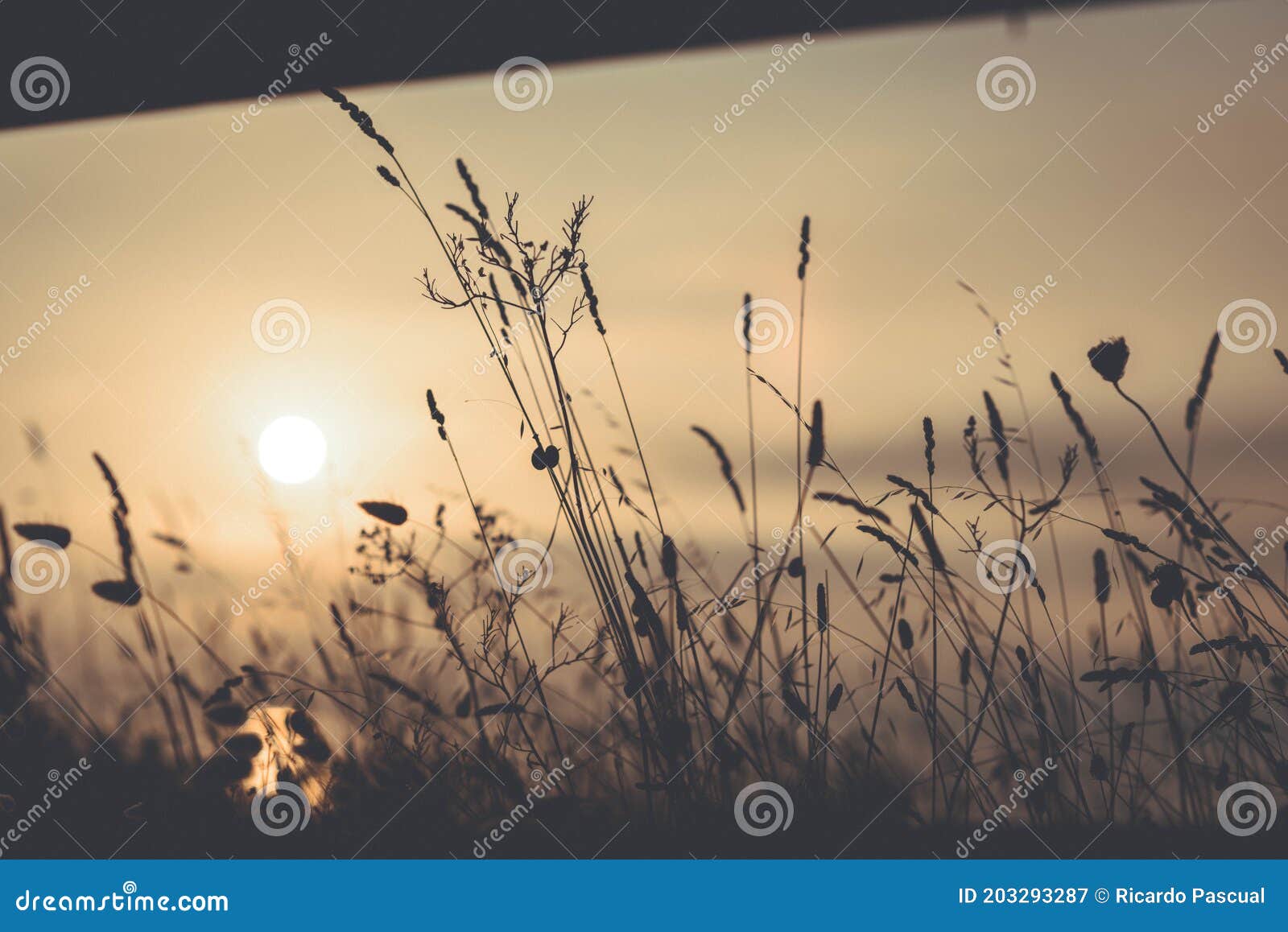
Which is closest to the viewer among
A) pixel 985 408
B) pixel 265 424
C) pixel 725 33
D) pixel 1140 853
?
pixel 1140 853

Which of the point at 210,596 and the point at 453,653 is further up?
the point at 453,653

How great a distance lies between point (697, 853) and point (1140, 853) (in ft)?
2.51

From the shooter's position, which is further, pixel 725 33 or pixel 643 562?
pixel 725 33

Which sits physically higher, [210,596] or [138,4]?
[138,4]

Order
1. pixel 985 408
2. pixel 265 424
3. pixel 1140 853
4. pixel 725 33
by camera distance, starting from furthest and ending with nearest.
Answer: pixel 265 424, pixel 725 33, pixel 985 408, pixel 1140 853

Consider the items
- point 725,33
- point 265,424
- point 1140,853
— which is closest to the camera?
point 1140,853

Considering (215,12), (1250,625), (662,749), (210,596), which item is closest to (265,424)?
(210,596)

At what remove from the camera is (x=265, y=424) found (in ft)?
7.18

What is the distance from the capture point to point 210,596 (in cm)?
212

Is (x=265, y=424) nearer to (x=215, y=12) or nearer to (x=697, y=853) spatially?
(x=215, y=12)

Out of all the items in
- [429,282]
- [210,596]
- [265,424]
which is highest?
[429,282]

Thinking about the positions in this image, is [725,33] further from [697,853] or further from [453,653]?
[697,853]

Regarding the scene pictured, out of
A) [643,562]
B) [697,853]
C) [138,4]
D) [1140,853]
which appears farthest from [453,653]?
[138,4]

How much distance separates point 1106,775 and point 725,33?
5.20ft
